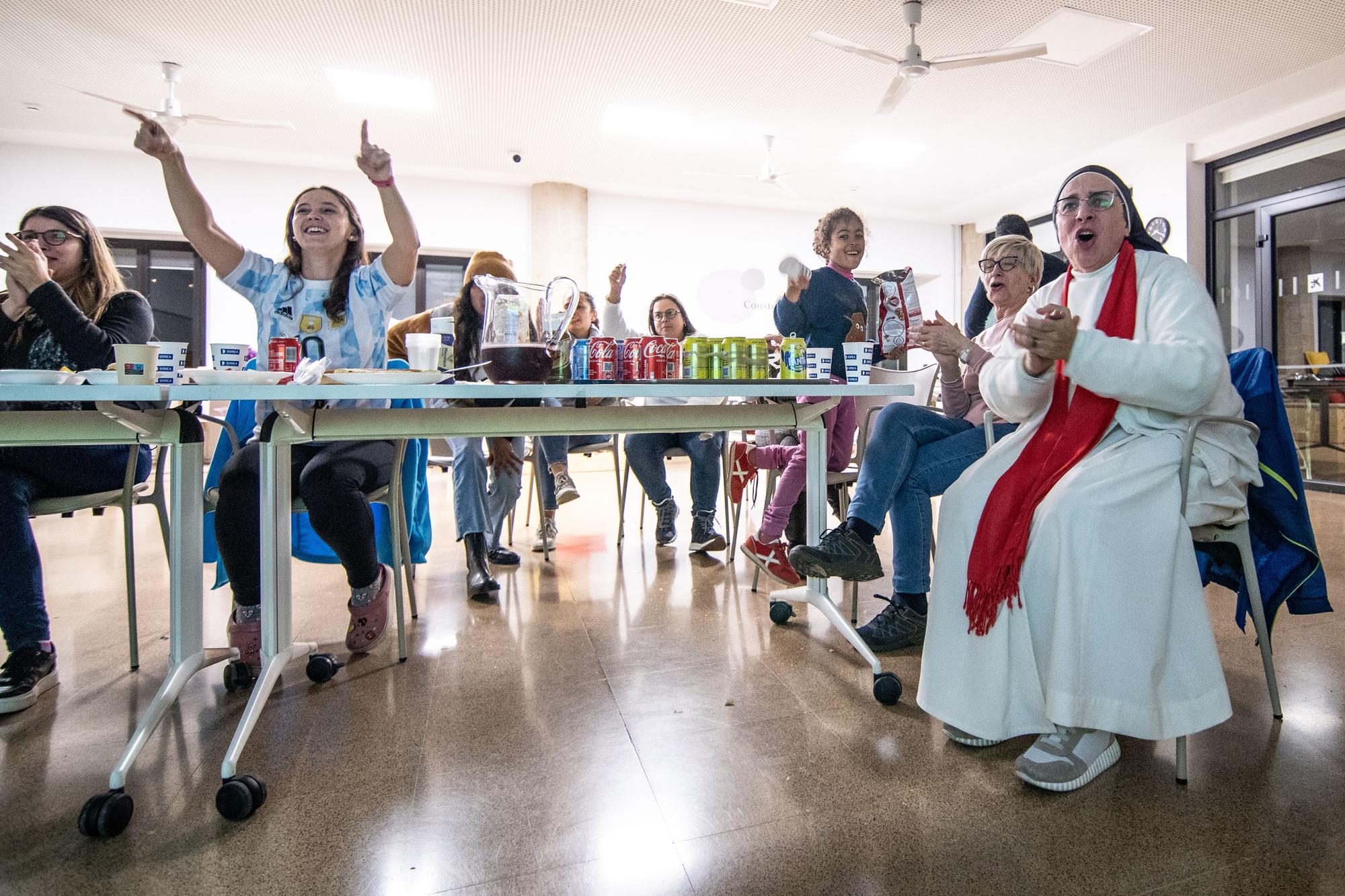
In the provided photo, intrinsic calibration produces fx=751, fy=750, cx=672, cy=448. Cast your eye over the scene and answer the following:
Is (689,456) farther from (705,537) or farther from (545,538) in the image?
(545,538)

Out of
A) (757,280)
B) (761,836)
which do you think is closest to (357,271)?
(761,836)

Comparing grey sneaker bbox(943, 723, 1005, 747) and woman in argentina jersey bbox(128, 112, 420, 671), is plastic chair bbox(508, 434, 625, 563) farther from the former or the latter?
grey sneaker bbox(943, 723, 1005, 747)

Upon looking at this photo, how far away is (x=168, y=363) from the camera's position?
125 centimetres

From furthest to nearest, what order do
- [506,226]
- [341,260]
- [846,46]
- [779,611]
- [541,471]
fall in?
1. [506,226]
2. [846,46]
3. [541,471]
4. [779,611]
5. [341,260]

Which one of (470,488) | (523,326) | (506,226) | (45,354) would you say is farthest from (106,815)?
(506,226)

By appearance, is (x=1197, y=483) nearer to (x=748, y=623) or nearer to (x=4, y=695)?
(x=748, y=623)

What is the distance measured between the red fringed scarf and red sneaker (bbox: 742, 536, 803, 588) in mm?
953

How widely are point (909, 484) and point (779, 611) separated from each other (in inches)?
19.9

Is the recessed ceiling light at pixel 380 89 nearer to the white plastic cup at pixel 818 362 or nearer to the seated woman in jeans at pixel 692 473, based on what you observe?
the seated woman in jeans at pixel 692 473

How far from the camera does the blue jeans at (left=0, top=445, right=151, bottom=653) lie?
62.0 inches

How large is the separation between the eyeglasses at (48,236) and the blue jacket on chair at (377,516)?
51 cm

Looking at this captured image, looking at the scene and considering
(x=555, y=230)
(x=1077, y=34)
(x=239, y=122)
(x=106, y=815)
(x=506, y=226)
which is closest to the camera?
(x=106, y=815)

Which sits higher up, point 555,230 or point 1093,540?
point 555,230

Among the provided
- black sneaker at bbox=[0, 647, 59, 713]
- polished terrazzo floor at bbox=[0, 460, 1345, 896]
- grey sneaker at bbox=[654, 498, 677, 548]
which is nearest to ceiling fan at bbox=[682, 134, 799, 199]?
grey sneaker at bbox=[654, 498, 677, 548]
